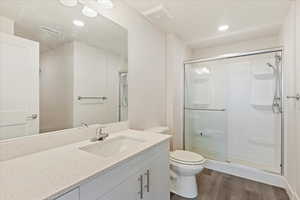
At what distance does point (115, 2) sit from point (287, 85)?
221cm

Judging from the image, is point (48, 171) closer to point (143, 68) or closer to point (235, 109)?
point (143, 68)

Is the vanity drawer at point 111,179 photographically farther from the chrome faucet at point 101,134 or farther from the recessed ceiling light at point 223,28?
the recessed ceiling light at point 223,28

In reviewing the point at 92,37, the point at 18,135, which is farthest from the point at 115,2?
the point at 18,135

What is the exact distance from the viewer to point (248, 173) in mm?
2125

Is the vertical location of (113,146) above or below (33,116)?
below

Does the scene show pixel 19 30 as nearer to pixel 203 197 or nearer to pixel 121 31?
pixel 121 31

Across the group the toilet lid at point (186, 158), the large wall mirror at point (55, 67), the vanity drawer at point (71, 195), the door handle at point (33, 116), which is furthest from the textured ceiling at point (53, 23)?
the toilet lid at point (186, 158)

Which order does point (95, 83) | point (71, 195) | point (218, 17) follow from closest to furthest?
point (71, 195) < point (95, 83) < point (218, 17)

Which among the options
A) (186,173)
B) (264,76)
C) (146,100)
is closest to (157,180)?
(186,173)

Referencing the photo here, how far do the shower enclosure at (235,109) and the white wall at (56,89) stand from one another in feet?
6.42

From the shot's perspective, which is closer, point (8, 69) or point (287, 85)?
point (8, 69)

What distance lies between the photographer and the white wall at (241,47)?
94.9 inches

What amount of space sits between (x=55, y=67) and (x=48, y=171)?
739mm

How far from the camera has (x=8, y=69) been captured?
2.87ft
